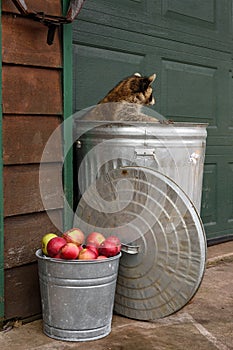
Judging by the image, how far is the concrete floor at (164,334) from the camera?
7.63 ft

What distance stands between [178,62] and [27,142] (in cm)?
159

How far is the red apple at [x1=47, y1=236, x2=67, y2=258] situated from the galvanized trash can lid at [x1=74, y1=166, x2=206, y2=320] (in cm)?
32

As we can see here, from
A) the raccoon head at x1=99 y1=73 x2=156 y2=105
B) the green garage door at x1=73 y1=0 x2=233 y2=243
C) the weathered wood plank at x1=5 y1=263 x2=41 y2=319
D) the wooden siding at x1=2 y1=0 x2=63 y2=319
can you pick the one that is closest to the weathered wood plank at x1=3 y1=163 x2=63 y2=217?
the wooden siding at x1=2 y1=0 x2=63 y2=319

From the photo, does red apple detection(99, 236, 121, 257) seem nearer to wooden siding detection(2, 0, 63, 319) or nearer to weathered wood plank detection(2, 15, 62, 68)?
wooden siding detection(2, 0, 63, 319)

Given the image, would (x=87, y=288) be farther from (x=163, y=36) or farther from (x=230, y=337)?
(x=163, y=36)

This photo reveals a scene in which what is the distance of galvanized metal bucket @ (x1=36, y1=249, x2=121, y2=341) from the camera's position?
2297 mm

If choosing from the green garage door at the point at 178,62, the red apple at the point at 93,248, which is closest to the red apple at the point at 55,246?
the red apple at the point at 93,248

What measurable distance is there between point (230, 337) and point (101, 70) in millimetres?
1567

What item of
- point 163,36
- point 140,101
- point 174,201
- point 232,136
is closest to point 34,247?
point 174,201

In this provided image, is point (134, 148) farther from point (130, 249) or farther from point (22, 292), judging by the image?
point (22, 292)

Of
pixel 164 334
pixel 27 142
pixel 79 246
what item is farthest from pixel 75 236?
pixel 164 334

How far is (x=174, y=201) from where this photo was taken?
97.6 inches

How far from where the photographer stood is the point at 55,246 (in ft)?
7.62

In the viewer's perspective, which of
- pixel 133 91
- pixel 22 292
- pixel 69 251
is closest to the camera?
pixel 69 251
